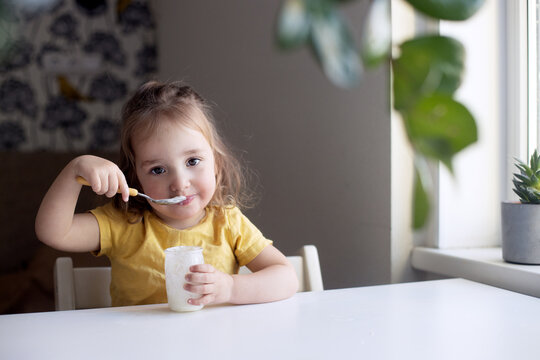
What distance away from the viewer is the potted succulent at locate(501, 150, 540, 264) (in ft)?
3.42

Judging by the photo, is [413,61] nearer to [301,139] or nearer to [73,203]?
[73,203]

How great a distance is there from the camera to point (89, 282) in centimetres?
107

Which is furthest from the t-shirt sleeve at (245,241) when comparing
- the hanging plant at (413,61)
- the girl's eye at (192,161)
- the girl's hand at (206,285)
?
the hanging plant at (413,61)

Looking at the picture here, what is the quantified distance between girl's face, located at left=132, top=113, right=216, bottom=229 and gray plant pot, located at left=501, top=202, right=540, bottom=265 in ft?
1.93

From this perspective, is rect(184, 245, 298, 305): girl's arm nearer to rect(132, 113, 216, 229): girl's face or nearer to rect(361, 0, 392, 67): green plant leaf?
rect(132, 113, 216, 229): girl's face

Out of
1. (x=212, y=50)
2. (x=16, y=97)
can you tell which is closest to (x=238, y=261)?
(x=212, y=50)

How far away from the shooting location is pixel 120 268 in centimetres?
111

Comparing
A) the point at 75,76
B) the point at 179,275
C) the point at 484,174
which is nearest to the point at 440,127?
the point at 179,275

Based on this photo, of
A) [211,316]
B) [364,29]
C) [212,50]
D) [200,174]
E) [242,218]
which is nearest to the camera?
[364,29]

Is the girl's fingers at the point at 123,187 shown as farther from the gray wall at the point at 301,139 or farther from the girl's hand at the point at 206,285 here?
the gray wall at the point at 301,139

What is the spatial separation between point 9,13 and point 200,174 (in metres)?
0.91

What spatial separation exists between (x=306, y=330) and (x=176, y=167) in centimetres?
46

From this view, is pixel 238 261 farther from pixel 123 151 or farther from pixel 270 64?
pixel 270 64

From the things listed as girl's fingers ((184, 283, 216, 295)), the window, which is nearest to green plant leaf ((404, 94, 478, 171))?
girl's fingers ((184, 283, 216, 295))
